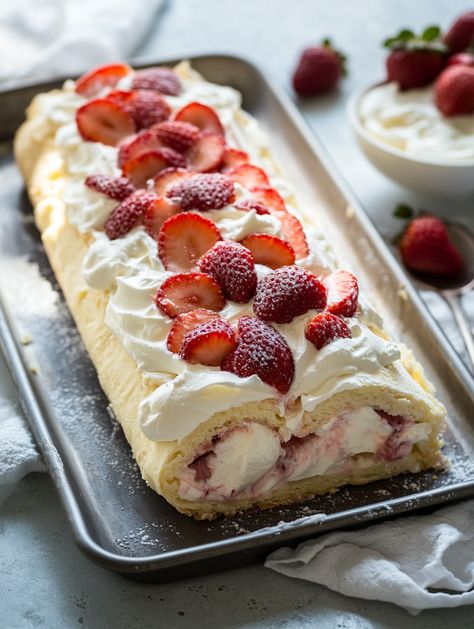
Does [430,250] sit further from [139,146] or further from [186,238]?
[139,146]

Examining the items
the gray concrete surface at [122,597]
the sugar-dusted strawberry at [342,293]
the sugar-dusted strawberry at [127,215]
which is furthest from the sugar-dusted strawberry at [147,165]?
the gray concrete surface at [122,597]

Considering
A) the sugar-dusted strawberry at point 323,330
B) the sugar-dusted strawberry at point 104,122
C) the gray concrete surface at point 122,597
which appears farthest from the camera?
the sugar-dusted strawberry at point 104,122

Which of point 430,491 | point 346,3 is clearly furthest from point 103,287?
point 346,3

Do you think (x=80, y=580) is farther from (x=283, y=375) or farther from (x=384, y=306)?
(x=384, y=306)

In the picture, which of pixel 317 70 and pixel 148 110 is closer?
pixel 148 110

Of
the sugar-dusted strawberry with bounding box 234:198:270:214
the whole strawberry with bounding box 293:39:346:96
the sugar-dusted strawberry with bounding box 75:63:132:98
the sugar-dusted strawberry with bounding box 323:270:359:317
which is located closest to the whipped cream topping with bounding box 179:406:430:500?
the sugar-dusted strawberry with bounding box 323:270:359:317

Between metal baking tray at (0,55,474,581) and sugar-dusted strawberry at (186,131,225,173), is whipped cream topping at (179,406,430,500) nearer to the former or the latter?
metal baking tray at (0,55,474,581)

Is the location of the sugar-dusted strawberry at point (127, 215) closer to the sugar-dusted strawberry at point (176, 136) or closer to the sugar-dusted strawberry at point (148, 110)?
the sugar-dusted strawberry at point (176, 136)

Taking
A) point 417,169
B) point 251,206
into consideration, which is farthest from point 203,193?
point 417,169
